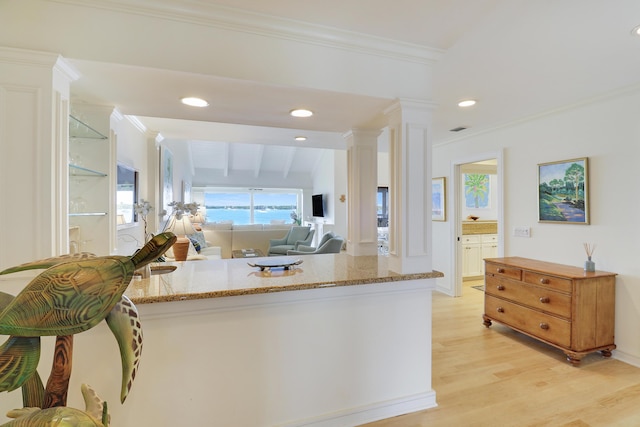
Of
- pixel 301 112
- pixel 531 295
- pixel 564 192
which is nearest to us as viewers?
pixel 301 112

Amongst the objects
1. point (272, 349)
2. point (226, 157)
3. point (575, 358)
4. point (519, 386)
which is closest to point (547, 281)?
A: point (575, 358)

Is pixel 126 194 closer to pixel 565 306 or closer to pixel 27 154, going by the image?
pixel 27 154

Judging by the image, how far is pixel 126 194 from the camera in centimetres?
286

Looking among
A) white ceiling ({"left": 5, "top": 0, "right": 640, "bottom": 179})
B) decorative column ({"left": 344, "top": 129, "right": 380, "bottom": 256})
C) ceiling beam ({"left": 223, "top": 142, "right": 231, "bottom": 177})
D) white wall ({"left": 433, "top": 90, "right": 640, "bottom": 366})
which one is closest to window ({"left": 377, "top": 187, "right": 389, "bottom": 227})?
Result: ceiling beam ({"left": 223, "top": 142, "right": 231, "bottom": 177})

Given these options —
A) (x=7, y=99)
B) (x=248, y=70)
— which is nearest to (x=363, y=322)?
(x=248, y=70)

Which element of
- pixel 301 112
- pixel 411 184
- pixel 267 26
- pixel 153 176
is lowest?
pixel 411 184

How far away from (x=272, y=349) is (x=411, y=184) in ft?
4.18

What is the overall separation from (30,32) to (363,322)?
222cm

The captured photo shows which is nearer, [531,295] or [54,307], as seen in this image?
[54,307]

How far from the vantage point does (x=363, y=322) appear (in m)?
1.82

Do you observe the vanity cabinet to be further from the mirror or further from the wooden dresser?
the wooden dresser

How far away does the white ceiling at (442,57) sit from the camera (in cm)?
147

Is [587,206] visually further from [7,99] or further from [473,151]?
[7,99]

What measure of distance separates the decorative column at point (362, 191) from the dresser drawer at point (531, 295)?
1.57 metres
